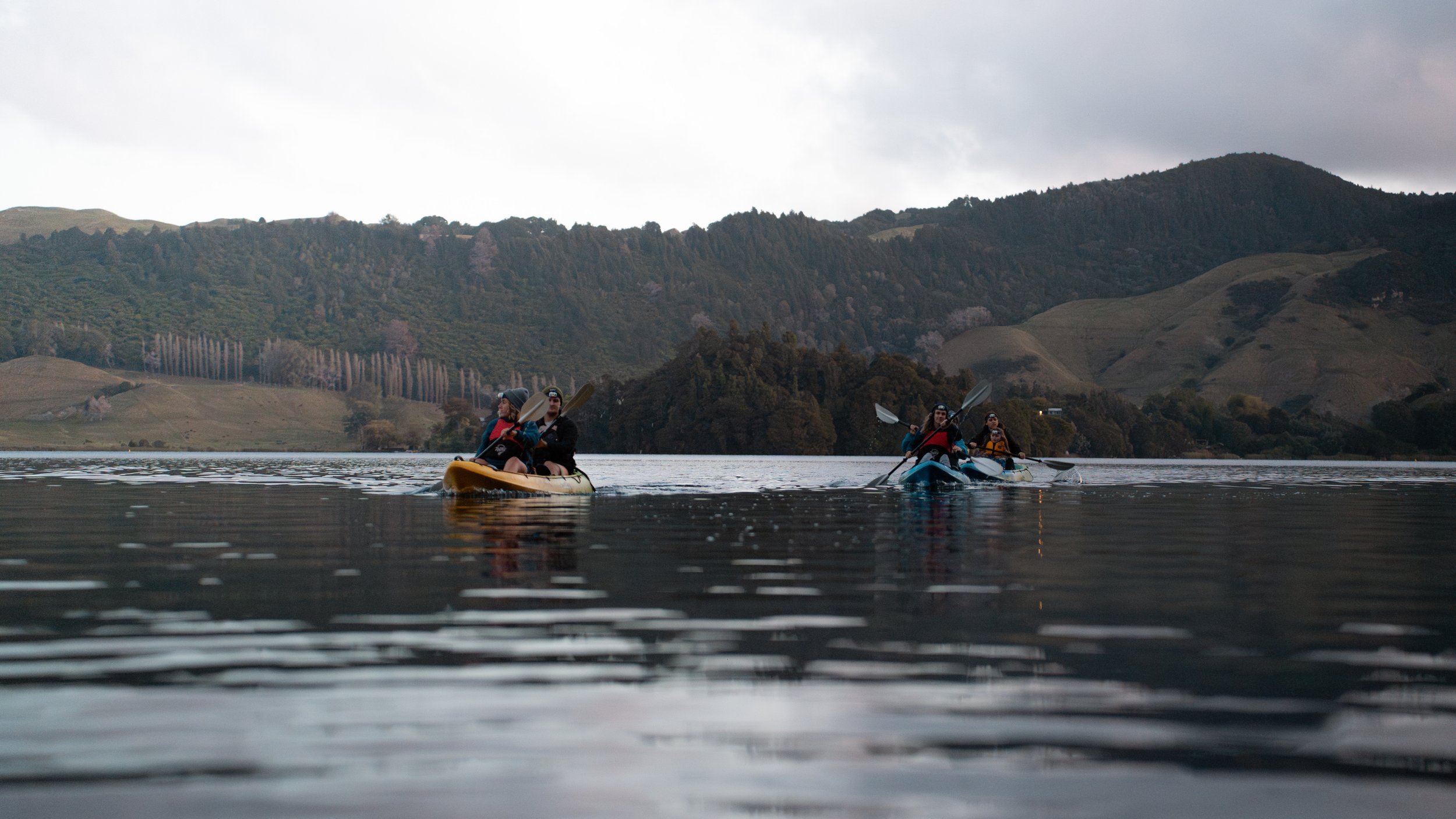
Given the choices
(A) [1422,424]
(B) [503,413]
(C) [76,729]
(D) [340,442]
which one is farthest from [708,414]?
(C) [76,729]

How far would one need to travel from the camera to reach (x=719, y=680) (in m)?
5.83

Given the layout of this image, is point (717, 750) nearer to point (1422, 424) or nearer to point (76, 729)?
point (76, 729)

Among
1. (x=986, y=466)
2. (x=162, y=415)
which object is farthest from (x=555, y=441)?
(x=162, y=415)

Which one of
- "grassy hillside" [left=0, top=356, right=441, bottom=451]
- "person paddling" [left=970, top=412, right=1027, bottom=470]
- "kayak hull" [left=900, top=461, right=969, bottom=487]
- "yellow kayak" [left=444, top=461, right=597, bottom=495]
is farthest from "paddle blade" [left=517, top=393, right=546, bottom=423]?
"grassy hillside" [left=0, top=356, right=441, bottom=451]

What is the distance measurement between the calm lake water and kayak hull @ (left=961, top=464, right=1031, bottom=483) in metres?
18.9

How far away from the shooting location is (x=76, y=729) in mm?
4777

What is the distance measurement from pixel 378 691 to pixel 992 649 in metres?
3.30

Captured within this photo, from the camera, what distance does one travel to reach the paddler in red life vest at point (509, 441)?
25609 millimetres

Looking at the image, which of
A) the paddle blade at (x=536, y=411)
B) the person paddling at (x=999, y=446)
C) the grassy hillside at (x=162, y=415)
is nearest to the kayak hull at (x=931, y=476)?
the person paddling at (x=999, y=446)

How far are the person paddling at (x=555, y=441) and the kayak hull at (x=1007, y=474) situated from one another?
39.7 feet

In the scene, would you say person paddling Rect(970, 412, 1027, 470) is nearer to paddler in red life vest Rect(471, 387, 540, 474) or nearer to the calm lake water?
paddler in red life vest Rect(471, 387, 540, 474)

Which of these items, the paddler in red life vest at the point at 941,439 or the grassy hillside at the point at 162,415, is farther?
the grassy hillside at the point at 162,415

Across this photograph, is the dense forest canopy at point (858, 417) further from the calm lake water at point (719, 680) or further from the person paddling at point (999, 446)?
the calm lake water at point (719, 680)

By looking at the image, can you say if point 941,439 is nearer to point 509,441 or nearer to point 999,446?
point 999,446
